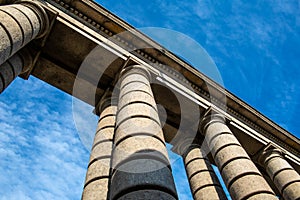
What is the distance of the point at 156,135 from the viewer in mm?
6902

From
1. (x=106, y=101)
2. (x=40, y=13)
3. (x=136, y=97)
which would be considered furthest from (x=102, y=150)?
(x=40, y=13)

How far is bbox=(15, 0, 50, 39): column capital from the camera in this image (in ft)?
30.4

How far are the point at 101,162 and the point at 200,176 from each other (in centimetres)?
490

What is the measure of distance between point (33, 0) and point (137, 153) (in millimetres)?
6848

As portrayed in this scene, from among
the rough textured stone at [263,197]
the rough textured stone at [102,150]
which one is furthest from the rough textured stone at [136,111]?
the rough textured stone at [263,197]

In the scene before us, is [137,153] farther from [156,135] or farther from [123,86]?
[123,86]

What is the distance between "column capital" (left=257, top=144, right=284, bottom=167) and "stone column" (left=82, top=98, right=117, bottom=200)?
8.50 m

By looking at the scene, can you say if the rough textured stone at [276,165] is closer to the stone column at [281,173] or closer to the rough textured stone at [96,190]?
the stone column at [281,173]

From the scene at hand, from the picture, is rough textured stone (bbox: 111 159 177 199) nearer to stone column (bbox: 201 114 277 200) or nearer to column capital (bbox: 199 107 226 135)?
stone column (bbox: 201 114 277 200)

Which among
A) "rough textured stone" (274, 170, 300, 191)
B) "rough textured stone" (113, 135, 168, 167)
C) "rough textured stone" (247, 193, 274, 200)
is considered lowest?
"rough textured stone" (247, 193, 274, 200)

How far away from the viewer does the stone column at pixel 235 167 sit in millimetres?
9125

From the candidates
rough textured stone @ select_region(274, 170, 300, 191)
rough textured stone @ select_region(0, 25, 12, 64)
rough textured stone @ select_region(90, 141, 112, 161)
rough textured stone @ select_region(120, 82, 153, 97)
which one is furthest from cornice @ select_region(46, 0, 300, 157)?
rough textured stone @ select_region(90, 141, 112, 161)

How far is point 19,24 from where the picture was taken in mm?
7930

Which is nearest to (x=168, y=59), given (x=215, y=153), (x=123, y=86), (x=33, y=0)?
(x=123, y=86)
